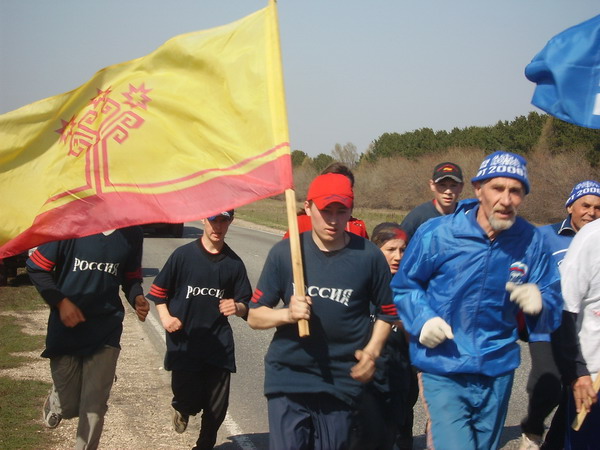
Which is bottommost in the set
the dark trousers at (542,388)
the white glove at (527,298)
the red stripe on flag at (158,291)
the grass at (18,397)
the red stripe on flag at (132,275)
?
the grass at (18,397)

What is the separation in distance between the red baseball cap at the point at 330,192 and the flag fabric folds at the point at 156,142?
0.18m

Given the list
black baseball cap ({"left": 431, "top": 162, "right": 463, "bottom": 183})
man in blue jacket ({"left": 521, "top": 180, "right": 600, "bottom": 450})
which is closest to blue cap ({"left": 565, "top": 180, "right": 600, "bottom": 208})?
man in blue jacket ({"left": 521, "top": 180, "right": 600, "bottom": 450})

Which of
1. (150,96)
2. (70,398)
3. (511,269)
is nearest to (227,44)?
(150,96)

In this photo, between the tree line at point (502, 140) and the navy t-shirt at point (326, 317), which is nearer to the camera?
the navy t-shirt at point (326, 317)

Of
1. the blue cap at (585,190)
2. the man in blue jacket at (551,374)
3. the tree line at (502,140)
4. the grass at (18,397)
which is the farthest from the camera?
the tree line at (502,140)

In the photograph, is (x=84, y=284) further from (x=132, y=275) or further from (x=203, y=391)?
(x=203, y=391)

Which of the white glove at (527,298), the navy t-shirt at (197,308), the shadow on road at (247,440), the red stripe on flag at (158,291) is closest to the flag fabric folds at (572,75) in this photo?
the white glove at (527,298)

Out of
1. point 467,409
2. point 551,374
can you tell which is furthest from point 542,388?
point 467,409

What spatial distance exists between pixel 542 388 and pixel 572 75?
230cm

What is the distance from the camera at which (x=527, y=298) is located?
4.13 metres

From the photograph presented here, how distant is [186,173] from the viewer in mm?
5074

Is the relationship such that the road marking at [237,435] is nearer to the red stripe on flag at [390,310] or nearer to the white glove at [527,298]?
the red stripe on flag at [390,310]

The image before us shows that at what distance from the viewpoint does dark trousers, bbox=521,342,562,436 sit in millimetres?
5848

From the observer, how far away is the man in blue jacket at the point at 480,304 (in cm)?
429
